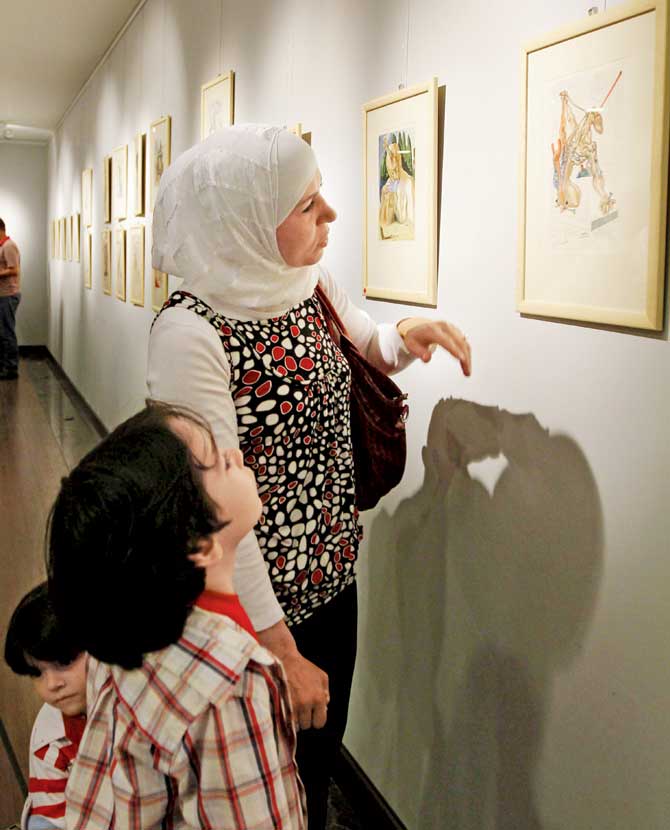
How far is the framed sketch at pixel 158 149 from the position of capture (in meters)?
5.11

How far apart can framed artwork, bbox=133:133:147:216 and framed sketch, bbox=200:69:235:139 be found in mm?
1542

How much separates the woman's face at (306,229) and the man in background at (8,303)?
34.5ft

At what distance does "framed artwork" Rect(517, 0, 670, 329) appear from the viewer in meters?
1.48

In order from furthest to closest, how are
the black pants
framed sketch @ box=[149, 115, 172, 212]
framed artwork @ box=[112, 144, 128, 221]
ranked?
framed artwork @ box=[112, 144, 128, 221], framed sketch @ box=[149, 115, 172, 212], the black pants

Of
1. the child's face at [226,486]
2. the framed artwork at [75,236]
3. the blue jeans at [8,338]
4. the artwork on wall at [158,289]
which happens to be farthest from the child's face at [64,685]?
the blue jeans at [8,338]

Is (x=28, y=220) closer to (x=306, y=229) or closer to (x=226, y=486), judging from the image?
(x=306, y=229)

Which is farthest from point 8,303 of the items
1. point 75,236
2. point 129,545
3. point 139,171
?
point 129,545

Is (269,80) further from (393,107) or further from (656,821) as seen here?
(656,821)

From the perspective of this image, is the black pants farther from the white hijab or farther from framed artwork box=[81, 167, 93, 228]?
framed artwork box=[81, 167, 93, 228]

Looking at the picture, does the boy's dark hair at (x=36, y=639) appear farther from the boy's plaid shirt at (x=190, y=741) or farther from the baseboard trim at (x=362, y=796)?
the baseboard trim at (x=362, y=796)

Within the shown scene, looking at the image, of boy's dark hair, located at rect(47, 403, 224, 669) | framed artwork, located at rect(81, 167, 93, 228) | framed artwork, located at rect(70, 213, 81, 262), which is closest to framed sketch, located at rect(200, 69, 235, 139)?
boy's dark hair, located at rect(47, 403, 224, 669)

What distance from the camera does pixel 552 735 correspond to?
1872mm

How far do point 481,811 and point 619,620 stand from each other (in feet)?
2.52

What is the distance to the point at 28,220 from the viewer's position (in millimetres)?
15070
